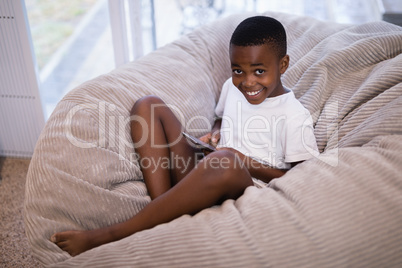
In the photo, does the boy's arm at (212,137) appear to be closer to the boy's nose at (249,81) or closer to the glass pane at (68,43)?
the boy's nose at (249,81)

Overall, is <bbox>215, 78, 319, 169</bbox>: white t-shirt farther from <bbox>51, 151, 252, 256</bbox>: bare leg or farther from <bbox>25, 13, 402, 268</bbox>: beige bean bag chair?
<bbox>51, 151, 252, 256</bbox>: bare leg

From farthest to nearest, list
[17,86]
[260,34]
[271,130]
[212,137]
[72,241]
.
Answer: [17,86] < [212,137] < [271,130] < [260,34] < [72,241]

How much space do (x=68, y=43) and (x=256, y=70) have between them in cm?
234

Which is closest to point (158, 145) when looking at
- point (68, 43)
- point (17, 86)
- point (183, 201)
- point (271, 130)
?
point (183, 201)

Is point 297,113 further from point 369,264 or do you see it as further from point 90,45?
point 90,45

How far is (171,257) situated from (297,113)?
23.7 inches

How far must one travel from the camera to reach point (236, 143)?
128 centimetres

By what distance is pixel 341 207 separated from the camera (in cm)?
84

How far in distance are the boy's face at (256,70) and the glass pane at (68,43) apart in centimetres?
146

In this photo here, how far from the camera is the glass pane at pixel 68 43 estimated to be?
2.58 m

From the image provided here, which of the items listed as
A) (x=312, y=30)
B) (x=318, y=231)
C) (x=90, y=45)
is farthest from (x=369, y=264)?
(x=90, y=45)

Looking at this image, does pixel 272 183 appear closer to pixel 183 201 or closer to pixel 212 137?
pixel 183 201

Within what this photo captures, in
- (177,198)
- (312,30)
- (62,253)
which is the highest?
(312,30)

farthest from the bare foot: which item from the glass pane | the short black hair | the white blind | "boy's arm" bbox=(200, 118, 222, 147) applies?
the glass pane
